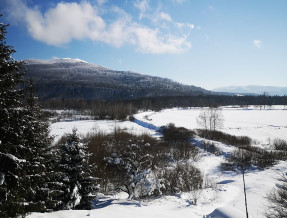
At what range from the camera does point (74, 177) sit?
12164 millimetres

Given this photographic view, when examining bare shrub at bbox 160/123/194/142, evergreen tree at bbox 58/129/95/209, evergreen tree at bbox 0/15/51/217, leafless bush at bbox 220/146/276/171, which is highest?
evergreen tree at bbox 0/15/51/217

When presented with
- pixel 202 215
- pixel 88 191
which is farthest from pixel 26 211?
pixel 202 215

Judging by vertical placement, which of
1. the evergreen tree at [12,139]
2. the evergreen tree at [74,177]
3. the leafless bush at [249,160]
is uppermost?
the evergreen tree at [12,139]

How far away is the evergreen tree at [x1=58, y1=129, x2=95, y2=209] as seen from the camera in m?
11.6

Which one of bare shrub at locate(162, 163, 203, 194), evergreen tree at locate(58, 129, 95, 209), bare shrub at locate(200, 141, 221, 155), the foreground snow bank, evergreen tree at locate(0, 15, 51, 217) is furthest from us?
bare shrub at locate(200, 141, 221, 155)

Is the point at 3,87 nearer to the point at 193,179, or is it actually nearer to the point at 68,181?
the point at 68,181

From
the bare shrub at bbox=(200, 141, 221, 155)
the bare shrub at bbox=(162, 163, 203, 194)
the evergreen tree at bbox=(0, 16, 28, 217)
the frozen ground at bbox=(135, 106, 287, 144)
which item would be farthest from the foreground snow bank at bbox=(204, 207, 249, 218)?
the frozen ground at bbox=(135, 106, 287, 144)

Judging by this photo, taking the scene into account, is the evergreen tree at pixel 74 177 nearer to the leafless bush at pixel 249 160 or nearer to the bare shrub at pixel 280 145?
the leafless bush at pixel 249 160

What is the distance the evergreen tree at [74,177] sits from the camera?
11.6 metres

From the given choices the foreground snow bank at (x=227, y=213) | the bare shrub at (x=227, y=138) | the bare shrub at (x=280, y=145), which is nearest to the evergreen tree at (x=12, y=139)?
the foreground snow bank at (x=227, y=213)

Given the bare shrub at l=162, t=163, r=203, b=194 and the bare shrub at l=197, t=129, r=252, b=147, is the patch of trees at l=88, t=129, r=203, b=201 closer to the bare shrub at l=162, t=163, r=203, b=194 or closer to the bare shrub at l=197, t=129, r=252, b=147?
the bare shrub at l=162, t=163, r=203, b=194

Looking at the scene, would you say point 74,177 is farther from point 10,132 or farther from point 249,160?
point 249,160

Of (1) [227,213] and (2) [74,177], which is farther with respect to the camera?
(2) [74,177]

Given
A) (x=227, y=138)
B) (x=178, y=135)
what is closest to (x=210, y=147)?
(x=227, y=138)
